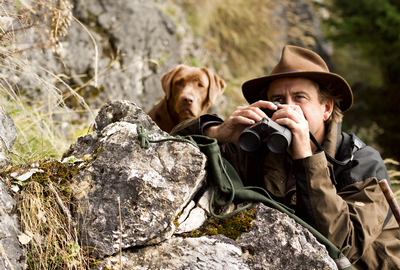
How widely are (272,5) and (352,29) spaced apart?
3.08 metres

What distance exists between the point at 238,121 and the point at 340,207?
69 centimetres

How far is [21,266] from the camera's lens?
1.42 meters

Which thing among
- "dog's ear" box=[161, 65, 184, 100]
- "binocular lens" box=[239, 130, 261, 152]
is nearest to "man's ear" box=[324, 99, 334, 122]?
"binocular lens" box=[239, 130, 261, 152]

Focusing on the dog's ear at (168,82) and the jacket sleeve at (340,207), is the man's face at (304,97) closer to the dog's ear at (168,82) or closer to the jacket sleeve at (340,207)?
the jacket sleeve at (340,207)

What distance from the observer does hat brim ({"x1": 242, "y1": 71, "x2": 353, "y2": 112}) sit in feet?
7.45

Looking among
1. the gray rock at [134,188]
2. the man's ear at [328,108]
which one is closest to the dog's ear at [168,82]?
the man's ear at [328,108]

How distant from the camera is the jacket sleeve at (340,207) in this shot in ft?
5.66

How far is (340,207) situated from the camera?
5.73ft

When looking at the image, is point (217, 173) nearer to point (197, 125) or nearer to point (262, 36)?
point (197, 125)

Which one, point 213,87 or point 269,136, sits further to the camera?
point 213,87

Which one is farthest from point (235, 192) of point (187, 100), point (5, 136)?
point (187, 100)

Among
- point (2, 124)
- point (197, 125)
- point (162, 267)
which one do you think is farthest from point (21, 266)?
point (197, 125)

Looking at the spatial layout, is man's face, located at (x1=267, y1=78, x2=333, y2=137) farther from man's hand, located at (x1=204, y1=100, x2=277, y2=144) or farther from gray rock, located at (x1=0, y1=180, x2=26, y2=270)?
gray rock, located at (x1=0, y1=180, x2=26, y2=270)

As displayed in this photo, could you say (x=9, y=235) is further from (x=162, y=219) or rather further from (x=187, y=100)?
(x=187, y=100)
